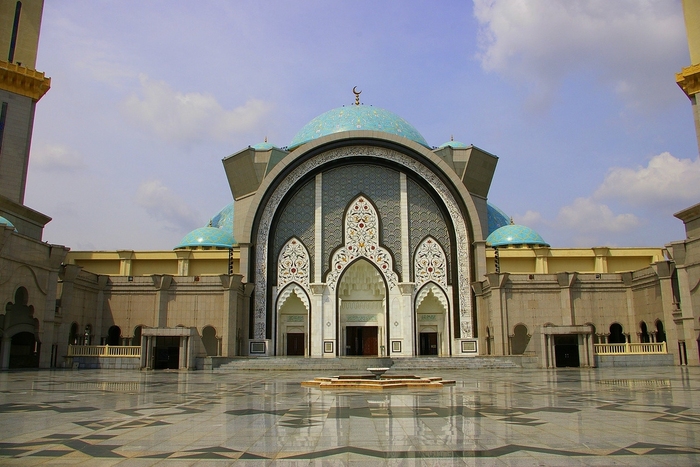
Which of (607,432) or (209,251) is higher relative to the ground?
(209,251)

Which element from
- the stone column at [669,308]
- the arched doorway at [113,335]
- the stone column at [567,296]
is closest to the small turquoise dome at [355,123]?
the stone column at [567,296]

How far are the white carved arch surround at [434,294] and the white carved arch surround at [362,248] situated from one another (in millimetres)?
1230

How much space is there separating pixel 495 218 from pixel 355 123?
987cm

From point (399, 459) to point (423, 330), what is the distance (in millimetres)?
22532

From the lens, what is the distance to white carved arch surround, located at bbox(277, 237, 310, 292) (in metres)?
26.3

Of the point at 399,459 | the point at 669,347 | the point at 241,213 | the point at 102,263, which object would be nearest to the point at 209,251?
the point at 241,213

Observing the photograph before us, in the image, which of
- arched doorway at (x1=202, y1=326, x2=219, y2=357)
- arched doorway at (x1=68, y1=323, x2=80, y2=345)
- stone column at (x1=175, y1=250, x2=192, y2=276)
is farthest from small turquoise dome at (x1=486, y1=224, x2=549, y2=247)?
arched doorway at (x1=68, y1=323, x2=80, y2=345)

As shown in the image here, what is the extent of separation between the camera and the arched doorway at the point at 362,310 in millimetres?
26641

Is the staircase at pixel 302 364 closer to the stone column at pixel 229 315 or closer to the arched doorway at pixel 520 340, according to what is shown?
the stone column at pixel 229 315

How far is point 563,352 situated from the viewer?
2066 centimetres

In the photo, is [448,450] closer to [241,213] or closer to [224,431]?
[224,431]

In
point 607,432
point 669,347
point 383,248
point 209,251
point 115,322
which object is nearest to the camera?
point 607,432

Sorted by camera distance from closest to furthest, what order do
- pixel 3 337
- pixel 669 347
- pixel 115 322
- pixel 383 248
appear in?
pixel 3 337
pixel 669 347
pixel 115 322
pixel 383 248

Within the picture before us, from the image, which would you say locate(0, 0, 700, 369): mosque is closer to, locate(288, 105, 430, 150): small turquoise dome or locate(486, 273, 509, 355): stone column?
locate(486, 273, 509, 355): stone column
